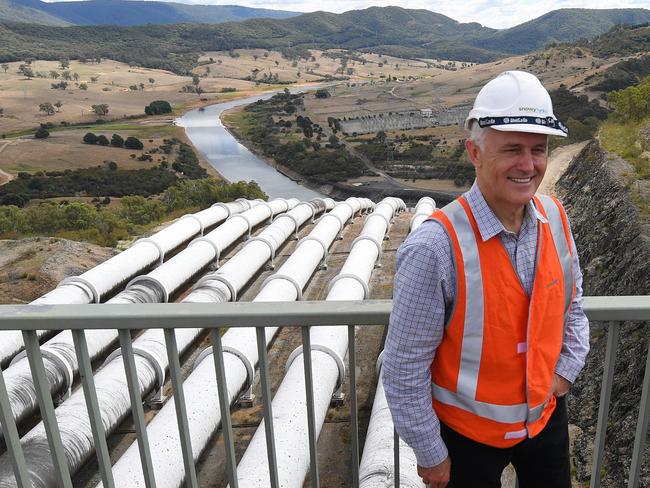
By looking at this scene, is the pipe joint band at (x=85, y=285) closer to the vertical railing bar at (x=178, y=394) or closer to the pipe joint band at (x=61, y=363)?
the pipe joint band at (x=61, y=363)

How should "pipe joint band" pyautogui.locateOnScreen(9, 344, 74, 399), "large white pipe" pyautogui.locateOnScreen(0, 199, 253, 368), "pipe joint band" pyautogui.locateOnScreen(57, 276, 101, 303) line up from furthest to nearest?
"pipe joint band" pyautogui.locateOnScreen(57, 276, 101, 303) → "large white pipe" pyautogui.locateOnScreen(0, 199, 253, 368) → "pipe joint band" pyautogui.locateOnScreen(9, 344, 74, 399)

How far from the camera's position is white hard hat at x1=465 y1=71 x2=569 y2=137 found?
2.32 m

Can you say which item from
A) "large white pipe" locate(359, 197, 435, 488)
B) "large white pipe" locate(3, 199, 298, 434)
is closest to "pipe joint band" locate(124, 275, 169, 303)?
"large white pipe" locate(3, 199, 298, 434)

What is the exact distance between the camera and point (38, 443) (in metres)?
6.80

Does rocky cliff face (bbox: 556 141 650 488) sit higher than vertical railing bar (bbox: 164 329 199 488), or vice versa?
vertical railing bar (bbox: 164 329 199 488)

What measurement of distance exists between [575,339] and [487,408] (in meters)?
0.68

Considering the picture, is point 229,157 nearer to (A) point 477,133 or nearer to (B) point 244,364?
(B) point 244,364

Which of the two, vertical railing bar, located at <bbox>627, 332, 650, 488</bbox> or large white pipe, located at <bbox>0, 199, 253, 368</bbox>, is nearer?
vertical railing bar, located at <bbox>627, 332, 650, 488</bbox>

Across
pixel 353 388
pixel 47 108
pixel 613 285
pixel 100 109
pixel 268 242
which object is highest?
pixel 353 388

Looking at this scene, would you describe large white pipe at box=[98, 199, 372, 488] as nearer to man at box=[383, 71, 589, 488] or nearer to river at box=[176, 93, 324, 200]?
man at box=[383, 71, 589, 488]

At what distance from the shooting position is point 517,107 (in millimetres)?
2328

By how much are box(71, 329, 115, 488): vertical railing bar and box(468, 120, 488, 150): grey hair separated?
209 centimetres

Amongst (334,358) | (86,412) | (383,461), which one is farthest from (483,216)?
(86,412)

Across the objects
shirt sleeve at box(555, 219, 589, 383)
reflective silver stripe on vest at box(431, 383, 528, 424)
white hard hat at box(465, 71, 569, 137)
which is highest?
white hard hat at box(465, 71, 569, 137)
